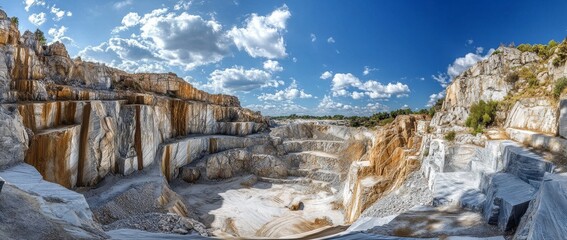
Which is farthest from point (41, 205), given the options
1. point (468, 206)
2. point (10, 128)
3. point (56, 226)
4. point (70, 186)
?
point (70, 186)

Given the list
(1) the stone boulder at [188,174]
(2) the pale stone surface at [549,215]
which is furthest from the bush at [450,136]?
(1) the stone boulder at [188,174]

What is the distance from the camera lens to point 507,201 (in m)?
6.52

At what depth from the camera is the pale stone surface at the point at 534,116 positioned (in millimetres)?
10539

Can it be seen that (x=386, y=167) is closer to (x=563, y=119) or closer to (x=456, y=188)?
(x=456, y=188)

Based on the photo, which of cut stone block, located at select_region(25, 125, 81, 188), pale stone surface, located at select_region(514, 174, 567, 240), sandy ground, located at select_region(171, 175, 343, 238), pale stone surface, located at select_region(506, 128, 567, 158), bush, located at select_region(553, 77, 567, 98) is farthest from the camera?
sandy ground, located at select_region(171, 175, 343, 238)

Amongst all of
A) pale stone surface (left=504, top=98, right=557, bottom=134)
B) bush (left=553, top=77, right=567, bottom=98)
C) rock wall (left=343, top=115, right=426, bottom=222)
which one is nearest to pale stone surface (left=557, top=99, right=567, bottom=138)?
pale stone surface (left=504, top=98, right=557, bottom=134)

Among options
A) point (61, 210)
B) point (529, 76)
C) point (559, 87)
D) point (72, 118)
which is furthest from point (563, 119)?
point (72, 118)

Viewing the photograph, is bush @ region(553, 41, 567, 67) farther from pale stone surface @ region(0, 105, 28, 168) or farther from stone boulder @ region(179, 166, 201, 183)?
stone boulder @ region(179, 166, 201, 183)

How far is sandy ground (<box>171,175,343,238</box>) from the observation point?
18767 millimetres

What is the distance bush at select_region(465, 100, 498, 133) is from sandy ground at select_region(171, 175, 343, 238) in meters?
10.3

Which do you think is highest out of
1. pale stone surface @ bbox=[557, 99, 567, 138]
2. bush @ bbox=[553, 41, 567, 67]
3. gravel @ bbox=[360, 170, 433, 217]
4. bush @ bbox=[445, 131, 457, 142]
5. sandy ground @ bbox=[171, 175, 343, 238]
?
bush @ bbox=[553, 41, 567, 67]

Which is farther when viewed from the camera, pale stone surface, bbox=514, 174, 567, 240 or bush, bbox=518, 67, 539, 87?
bush, bbox=518, 67, 539, 87

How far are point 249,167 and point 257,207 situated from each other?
968cm

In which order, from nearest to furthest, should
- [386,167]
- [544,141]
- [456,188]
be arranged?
[544,141], [456,188], [386,167]
